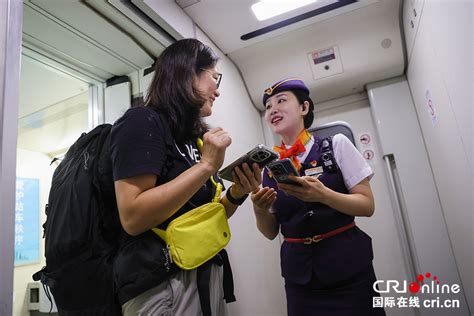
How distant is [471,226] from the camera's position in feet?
4.18

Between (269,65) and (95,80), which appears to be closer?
(95,80)

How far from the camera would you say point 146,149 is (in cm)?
66

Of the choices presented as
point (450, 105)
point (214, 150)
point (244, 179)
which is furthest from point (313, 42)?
point (214, 150)

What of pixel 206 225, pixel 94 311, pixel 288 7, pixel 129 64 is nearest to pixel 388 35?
pixel 288 7

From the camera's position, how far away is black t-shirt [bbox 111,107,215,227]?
2.08 ft

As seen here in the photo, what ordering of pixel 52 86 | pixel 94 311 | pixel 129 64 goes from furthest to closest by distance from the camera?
pixel 52 86
pixel 129 64
pixel 94 311

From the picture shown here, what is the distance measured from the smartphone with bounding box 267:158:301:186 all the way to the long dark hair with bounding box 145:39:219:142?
0.28 meters

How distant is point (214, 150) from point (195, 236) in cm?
22

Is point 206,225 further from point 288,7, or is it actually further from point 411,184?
point 411,184

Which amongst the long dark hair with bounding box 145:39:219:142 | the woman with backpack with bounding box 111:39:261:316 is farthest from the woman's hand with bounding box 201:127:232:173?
the long dark hair with bounding box 145:39:219:142

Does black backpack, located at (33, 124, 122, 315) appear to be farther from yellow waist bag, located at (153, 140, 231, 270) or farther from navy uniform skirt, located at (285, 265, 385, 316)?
navy uniform skirt, located at (285, 265, 385, 316)

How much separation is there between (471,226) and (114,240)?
1508 millimetres

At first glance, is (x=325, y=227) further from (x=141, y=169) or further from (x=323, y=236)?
(x=141, y=169)

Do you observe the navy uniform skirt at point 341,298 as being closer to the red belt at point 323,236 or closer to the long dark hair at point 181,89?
the red belt at point 323,236
